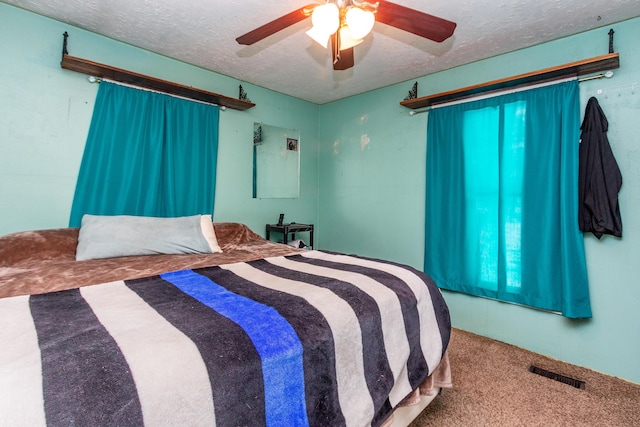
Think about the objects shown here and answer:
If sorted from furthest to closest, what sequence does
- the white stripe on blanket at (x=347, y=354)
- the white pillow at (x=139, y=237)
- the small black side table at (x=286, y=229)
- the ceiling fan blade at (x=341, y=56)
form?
the small black side table at (x=286, y=229), the white pillow at (x=139, y=237), the ceiling fan blade at (x=341, y=56), the white stripe on blanket at (x=347, y=354)

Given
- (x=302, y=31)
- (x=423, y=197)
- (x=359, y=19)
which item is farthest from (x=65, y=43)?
(x=423, y=197)

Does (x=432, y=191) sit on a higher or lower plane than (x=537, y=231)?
higher

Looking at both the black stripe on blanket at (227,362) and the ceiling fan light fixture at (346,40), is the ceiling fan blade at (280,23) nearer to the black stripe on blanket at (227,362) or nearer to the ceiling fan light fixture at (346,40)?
the ceiling fan light fixture at (346,40)

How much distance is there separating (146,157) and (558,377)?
141 inches

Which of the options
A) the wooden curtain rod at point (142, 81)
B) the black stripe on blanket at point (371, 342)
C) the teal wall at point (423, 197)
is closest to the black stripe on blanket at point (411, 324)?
the black stripe on blanket at point (371, 342)

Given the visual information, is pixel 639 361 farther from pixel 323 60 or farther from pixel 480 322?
pixel 323 60

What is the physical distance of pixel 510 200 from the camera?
265 cm

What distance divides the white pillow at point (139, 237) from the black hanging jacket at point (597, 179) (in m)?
2.67

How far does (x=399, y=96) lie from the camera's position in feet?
11.2

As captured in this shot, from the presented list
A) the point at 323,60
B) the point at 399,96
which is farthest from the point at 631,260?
the point at 323,60

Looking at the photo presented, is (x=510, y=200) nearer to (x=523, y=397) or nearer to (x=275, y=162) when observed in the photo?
(x=523, y=397)

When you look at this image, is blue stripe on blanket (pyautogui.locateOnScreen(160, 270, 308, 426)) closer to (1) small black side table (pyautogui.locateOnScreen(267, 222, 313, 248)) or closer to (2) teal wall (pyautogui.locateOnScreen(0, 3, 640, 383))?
(2) teal wall (pyautogui.locateOnScreen(0, 3, 640, 383))

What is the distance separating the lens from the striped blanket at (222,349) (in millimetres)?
703

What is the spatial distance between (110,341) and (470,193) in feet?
9.39
